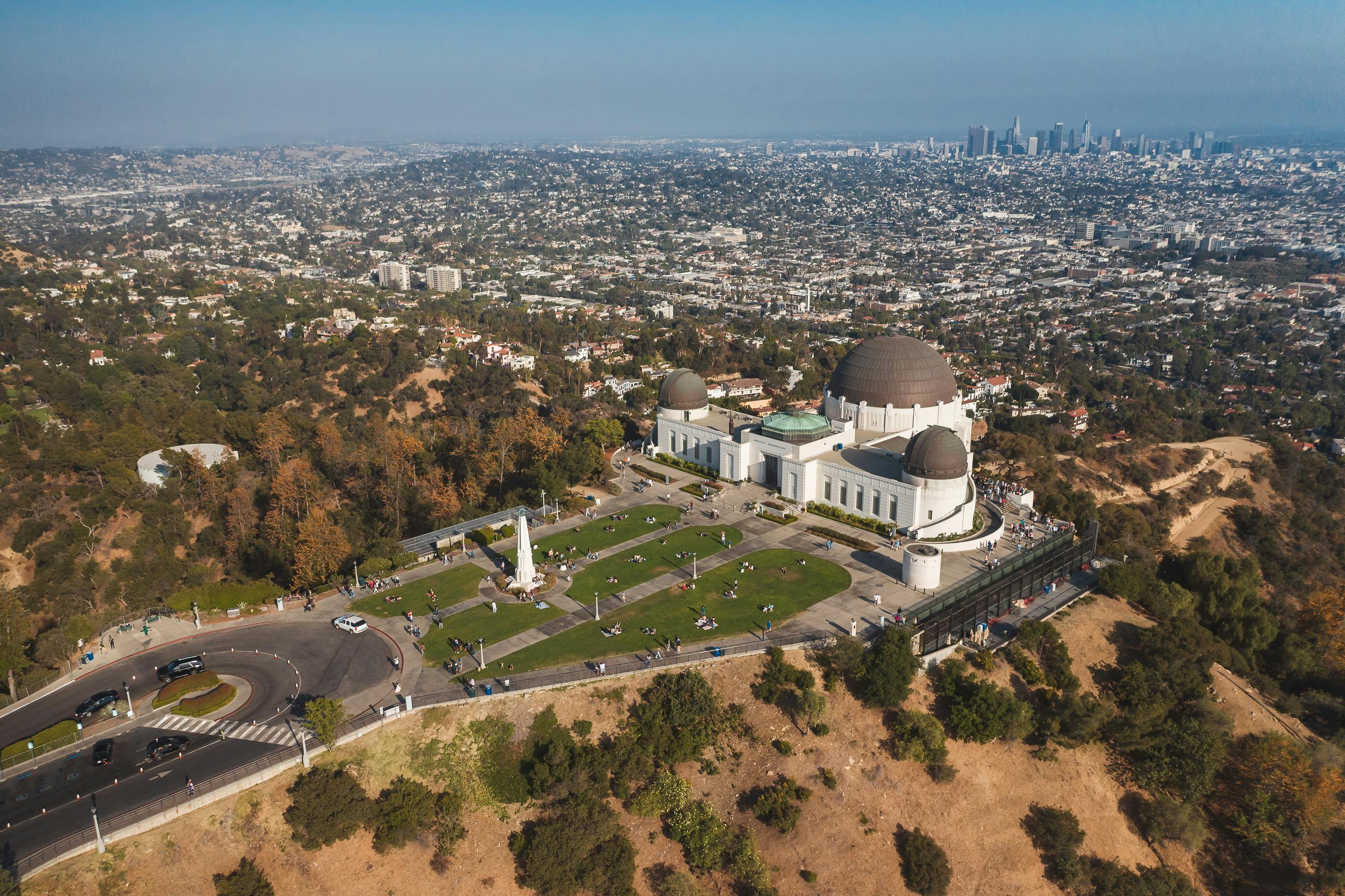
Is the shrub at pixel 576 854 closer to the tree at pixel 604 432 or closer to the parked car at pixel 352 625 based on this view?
the parked car at pixel 352 625

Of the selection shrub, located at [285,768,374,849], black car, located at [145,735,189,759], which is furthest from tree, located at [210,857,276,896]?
black car, located at [145,735,189,759]

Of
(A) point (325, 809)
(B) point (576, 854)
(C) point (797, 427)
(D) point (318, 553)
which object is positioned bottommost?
(B) point (576, 854)

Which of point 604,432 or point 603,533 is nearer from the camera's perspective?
point 603,533

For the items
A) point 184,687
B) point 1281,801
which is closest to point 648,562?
point 184,687

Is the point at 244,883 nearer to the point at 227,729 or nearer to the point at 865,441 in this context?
the point at 227,729

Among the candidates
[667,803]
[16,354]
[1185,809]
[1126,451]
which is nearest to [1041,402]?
[1126,451]

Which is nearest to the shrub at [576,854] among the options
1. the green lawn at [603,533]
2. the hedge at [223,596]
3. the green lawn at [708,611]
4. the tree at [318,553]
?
the green lawn at [708,611]

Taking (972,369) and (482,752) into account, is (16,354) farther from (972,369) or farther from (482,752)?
(972,369)
